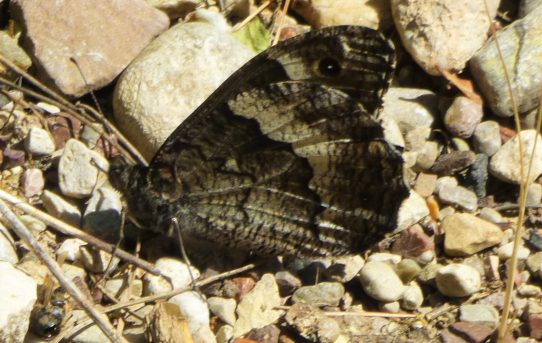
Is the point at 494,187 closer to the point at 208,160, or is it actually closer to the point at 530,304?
the point at 530,304

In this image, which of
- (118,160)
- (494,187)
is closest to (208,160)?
(118,160)

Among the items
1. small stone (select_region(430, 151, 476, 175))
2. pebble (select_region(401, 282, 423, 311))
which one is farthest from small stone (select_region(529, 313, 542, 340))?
small stone (select_region(430, 151, 476, 175))

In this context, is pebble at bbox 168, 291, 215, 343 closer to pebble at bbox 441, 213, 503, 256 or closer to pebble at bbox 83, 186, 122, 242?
pebble at bbox 83, 186, 122, 242

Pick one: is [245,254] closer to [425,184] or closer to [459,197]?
[425,184]

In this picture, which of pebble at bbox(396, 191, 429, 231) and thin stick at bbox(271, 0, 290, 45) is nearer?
pebble at bbox(396, 191, 429, 231)

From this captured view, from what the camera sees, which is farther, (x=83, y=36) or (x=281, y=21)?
(x=281, y=21)

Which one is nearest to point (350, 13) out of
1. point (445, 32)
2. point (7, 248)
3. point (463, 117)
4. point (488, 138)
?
point (445, 32)
